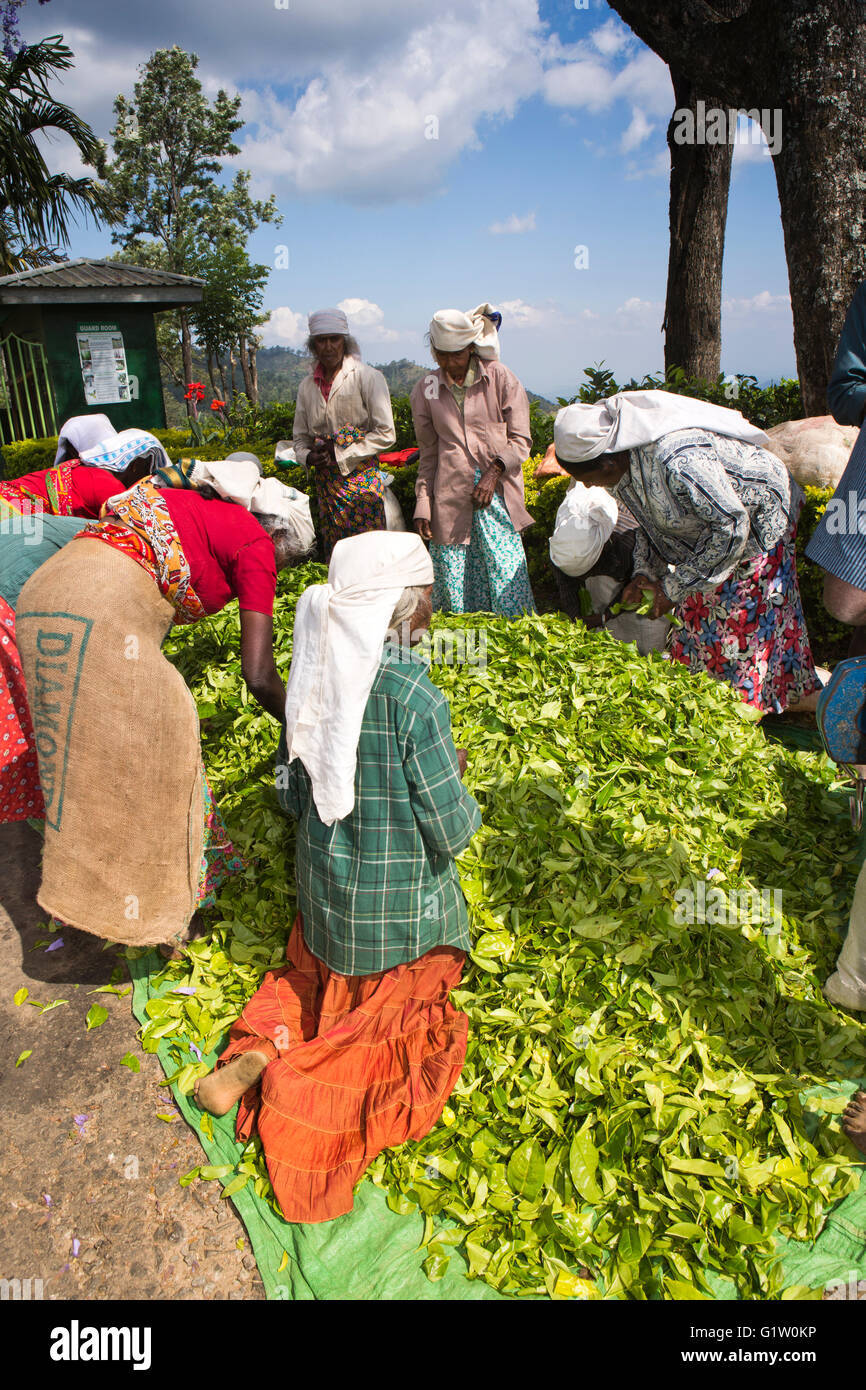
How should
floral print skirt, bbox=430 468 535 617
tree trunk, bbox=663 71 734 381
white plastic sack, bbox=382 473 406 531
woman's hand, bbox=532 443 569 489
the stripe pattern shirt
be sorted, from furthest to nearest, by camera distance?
1. tree trunk, bbox=663 71 734 381
2. woman's hand, bbox=532 443 569 489
3. white plastic sack, bbox=382 473 406 531
4. floral print skirt, bbox=430 468 535 617
5. the stripe pattern shirt

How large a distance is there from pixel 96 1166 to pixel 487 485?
382cm

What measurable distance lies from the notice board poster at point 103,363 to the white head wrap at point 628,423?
11.8 m

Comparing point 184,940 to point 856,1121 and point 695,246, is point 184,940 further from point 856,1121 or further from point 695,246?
point 695,246

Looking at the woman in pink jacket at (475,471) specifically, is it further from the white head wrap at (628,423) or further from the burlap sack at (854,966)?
the burlap sack at (854,966)

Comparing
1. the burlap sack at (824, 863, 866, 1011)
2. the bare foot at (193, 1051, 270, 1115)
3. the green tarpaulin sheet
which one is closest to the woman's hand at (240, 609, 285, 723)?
the bare foot at (193, 1051, 270, 1115)

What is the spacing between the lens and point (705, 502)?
3262mm

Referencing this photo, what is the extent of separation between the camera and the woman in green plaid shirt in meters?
2.20

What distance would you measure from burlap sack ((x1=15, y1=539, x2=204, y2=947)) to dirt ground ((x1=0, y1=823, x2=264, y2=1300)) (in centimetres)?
45

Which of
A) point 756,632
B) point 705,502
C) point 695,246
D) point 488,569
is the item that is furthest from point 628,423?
point 695,246

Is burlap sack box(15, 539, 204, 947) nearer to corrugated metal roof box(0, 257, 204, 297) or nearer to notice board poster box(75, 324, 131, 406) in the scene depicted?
corrugated metal roof box(0, 257, 204, 297)

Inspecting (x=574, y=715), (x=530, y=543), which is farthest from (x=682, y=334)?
(x=574, y=715)

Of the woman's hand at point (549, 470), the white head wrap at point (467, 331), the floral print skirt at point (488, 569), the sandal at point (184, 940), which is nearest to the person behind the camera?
the sandal at point (184, 940)

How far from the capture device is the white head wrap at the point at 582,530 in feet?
13.5

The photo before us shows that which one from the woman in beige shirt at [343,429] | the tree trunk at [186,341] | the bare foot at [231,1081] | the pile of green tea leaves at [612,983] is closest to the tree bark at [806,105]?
the woman in beige shirt at [343,429]
